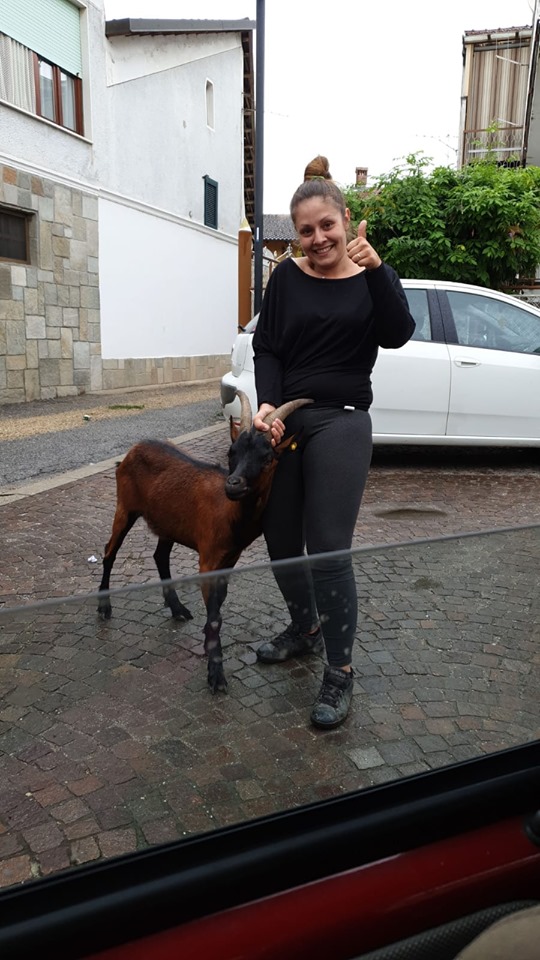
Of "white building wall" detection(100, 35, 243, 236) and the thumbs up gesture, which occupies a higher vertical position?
"white building wall" detection(100, 35, 243, 236)

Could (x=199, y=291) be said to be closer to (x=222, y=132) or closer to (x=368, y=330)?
(x=222, y=132)

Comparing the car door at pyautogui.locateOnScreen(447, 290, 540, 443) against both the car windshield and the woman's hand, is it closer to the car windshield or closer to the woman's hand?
the woman's hand

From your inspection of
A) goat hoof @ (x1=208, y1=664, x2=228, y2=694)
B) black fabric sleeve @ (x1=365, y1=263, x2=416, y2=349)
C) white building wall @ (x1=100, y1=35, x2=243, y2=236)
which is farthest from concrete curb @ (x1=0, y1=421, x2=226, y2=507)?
white building wall @ (x1=100, y1=35, x2=243, y2=236)

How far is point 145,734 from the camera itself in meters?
1.27

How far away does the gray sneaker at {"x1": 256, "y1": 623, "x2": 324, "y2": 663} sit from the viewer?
1.44m

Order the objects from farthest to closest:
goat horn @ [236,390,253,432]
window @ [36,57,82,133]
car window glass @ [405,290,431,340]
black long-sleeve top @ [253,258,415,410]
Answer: window @ [36,57,82,133], car window glass @ [405,290,431,340], goat horn @ [236,390,253,432], black long-sleeve top @ [253,258,415,410]

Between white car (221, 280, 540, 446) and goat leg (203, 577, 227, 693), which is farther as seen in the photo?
white car (221, 280, 540, 446)

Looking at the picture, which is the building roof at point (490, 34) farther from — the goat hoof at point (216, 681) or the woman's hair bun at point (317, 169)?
the goat hoof at point (216, 681)

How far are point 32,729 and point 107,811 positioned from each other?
22 centimetres

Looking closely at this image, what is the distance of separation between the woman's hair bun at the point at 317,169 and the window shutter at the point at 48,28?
38.5 ft

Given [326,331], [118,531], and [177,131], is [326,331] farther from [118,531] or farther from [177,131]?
[177,131]

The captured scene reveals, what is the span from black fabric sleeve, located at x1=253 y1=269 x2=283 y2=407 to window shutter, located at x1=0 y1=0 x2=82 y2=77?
472 inches

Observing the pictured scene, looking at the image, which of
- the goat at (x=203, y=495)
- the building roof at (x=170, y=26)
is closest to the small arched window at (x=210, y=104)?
the building roof at (x=170, y=26)

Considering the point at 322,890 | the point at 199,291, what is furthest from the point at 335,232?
the point at 199,291
